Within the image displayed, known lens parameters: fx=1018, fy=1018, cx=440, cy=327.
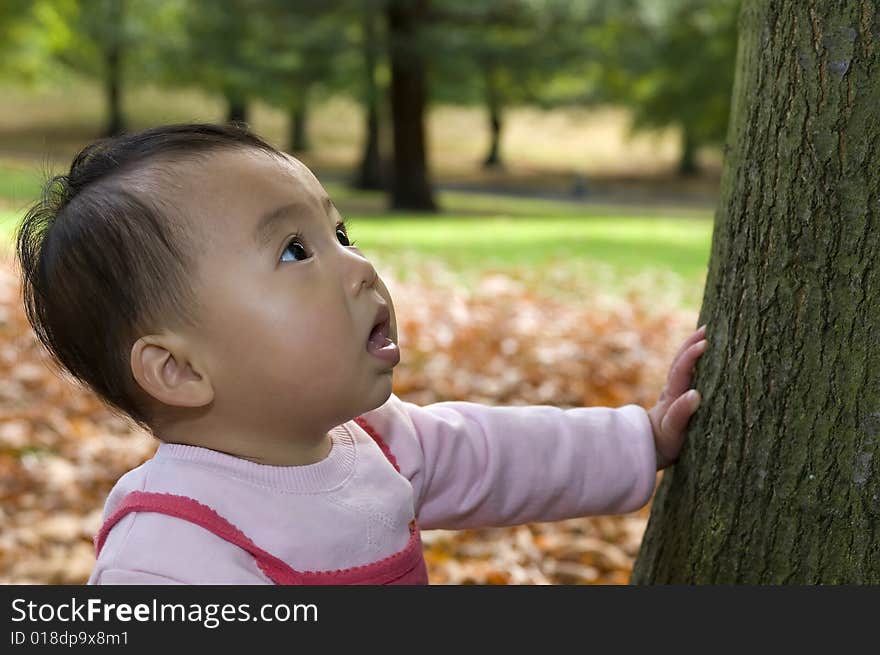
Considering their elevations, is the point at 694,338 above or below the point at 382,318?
below

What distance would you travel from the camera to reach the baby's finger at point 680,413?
6.95 ft

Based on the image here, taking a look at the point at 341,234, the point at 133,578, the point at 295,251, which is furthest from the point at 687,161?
the point at 133,578

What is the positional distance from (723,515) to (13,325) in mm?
5694

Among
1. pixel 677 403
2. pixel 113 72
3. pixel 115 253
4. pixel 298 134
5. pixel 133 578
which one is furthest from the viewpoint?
pixel 298 134

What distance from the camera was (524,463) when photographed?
2225 millimetres

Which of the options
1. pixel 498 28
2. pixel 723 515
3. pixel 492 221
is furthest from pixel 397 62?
pixel 723 515

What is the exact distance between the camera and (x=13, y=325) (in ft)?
21.7

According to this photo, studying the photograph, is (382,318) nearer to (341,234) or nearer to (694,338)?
(341,234)

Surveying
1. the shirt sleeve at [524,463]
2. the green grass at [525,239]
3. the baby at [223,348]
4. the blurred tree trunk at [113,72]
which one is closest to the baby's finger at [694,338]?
the shirt sleeve at [524,463]

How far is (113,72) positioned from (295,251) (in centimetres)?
3392

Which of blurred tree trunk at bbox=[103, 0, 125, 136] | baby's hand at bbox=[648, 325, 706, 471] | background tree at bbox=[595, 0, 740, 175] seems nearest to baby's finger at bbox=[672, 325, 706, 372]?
baby's hand at bbox=[648, 325, 706, 471]

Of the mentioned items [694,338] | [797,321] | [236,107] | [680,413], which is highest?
[797,321]

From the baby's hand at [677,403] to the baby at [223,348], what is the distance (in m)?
0.60

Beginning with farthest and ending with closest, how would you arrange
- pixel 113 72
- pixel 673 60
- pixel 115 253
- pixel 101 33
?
1. pixel 113 72
2. pixel 101 33
3. pixel 673 60
4. pixel 115 253
